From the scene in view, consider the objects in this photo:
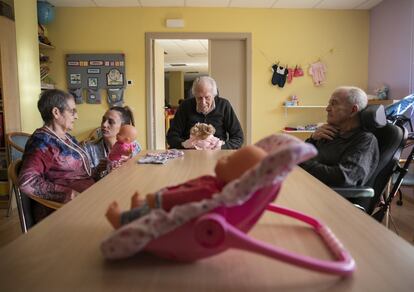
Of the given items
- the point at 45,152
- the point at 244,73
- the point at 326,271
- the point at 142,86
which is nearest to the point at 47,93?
the point at 45,152

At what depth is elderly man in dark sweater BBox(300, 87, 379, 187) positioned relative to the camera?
1.76 m

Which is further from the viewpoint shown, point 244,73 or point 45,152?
point 244,73

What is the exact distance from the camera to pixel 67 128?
74.4 inches

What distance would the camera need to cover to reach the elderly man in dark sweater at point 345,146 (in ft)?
5.78

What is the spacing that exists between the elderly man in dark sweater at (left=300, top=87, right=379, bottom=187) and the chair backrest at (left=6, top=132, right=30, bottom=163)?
2633 millimetres

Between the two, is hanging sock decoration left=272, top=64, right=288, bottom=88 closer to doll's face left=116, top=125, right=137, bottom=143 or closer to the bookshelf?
the bookshelf

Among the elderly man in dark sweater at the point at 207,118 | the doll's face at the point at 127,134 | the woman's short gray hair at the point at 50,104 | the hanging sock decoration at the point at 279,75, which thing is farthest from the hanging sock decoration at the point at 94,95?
the doll's face at the point at 127,134

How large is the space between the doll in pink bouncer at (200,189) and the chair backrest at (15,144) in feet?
9.77

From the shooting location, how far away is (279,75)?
4.91 m

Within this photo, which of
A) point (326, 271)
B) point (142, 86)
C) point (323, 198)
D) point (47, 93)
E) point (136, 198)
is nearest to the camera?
point (326, 271)

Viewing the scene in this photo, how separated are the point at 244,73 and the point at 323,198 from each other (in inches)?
161

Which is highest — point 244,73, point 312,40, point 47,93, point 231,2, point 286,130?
point 231,2

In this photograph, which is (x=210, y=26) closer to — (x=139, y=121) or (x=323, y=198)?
(x=139, y=121)

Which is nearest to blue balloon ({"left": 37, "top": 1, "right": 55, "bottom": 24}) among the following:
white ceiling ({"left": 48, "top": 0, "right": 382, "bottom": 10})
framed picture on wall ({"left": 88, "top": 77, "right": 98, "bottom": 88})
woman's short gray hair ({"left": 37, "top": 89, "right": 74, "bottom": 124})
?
white ceiling ({"left": 48, "top": 0, "right": 382, "bottom": 10})
